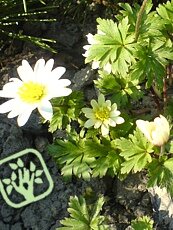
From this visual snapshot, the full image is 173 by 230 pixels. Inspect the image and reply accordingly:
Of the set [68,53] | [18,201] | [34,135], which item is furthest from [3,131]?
[68,53]

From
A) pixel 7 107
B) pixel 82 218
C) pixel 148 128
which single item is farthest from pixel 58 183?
pixel 148 128

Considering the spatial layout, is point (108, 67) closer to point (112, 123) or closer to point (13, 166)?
point (112, 123)

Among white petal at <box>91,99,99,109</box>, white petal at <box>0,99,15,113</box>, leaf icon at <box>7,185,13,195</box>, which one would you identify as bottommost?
leaf icon at <box>7,185,13,195</box>

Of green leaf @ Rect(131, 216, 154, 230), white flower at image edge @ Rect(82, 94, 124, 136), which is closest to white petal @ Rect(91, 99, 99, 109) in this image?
white flower at image edge @ Rect(82, 94, 124, 136)

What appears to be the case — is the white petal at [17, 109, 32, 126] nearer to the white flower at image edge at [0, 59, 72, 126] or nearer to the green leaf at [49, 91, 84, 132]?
the white flower at image edge at [0, 59, 72, 126]

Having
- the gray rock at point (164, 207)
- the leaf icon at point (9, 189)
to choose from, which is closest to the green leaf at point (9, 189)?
the leaf icon at point (9, 189)

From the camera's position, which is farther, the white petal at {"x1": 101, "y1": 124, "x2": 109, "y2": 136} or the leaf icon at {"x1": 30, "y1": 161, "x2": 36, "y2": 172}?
the leaf icon at {"x1": 30, "y1": 161, "x2": 36, "y2": 172}

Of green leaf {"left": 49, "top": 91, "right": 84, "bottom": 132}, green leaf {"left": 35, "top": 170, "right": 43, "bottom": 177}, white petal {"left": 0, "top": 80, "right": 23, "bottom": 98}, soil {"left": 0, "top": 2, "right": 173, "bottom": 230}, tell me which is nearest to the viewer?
white petal {"left": 0, "top": 80, "right": 23, "bottom": 98}
